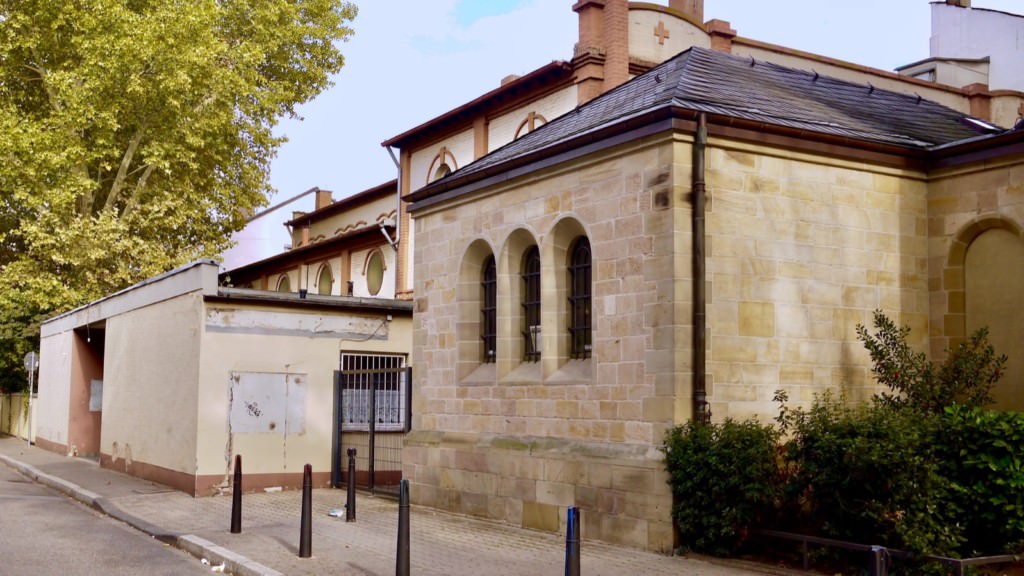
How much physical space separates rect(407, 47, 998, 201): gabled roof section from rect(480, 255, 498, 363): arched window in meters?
1.34

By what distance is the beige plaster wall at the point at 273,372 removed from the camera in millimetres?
16875

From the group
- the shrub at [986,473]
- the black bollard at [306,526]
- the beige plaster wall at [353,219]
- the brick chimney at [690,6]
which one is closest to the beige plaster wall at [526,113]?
the brick chimney at [690,6]

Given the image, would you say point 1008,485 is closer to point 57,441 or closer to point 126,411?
point 126,411

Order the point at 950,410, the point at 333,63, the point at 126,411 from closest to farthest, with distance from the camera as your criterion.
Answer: the point at 950,410
the point at 126,411
the point at 333,63

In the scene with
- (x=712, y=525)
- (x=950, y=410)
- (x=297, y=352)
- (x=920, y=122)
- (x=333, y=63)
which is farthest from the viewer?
(x=333, y=63)

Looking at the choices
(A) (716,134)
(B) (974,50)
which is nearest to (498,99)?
(A) (716,134)

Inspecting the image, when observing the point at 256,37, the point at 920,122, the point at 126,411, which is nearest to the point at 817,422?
the point at 920,122

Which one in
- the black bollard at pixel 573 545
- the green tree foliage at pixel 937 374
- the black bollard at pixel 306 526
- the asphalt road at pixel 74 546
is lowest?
the asphalt road at pixel 74 546

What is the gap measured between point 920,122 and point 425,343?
7621 mm

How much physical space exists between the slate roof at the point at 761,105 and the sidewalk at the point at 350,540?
465 cm

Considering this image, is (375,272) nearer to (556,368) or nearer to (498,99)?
(498,99)

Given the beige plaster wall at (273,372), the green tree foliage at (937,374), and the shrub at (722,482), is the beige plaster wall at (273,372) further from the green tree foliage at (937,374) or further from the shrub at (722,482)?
the green tree foliage at (937,374)

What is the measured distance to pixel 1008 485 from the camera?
862cm

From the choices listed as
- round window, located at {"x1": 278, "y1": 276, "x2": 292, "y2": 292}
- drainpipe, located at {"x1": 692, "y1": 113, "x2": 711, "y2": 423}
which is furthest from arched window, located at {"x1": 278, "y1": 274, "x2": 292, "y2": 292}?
drainpipe, located at {"x1": 692, "y1": 113, "x2": 711, "y2": 423}
